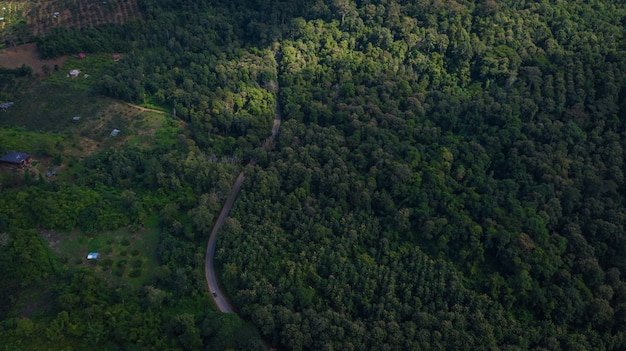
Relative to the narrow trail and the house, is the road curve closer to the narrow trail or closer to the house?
the narrow trail

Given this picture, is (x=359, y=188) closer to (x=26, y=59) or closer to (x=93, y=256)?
(x=93, y=256)

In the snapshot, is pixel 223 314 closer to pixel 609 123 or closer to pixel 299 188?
pixel 299 188

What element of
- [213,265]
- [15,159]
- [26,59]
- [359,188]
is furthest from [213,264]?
[26,59]

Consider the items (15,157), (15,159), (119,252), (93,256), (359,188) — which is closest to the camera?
(93,256)

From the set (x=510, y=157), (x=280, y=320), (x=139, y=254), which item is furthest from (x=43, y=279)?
(x=510, y=157)

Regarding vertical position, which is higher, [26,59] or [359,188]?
[359,188]

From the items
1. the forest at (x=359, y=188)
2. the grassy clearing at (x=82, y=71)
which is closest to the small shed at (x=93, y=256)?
the forest at (x=359, y=188)

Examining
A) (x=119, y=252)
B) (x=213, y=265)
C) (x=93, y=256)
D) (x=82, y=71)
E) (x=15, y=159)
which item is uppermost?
(x=82, y=71)
